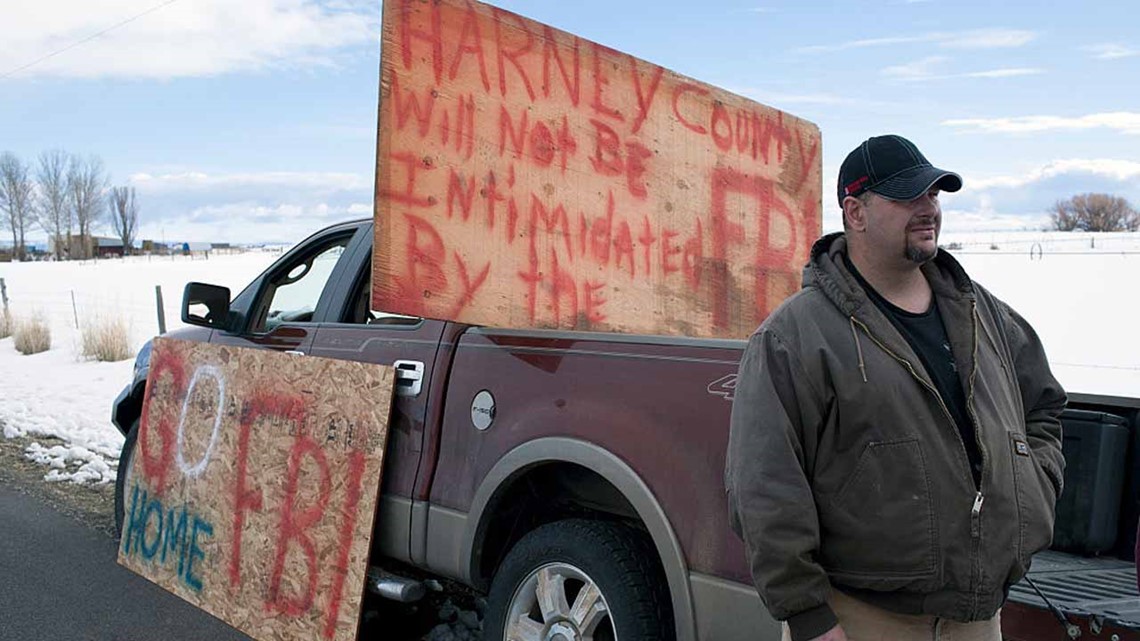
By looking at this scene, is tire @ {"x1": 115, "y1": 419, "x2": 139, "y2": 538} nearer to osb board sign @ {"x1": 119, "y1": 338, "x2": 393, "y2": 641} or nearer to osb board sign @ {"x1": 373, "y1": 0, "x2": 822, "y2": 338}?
osb board sign @ {"x1": 119, "y1": 338, "x2": 393, "y2": 641}

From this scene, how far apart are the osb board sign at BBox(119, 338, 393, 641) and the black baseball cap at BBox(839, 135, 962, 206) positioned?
230 centimetres

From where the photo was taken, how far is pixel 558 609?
3484 mm

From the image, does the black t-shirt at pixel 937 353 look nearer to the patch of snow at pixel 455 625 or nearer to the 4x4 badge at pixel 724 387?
the 4x4 badge at pixel 724 387

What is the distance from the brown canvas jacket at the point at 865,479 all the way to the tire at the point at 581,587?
109 centimetres

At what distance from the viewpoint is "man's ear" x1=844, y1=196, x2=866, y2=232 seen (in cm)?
236

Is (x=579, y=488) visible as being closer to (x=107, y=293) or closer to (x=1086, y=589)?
(x=1086, y=589)

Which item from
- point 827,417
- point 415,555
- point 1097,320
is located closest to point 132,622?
point 415,555

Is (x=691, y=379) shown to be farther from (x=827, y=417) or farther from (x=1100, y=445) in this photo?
(x=1100, y=445)

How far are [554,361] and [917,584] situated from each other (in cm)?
168

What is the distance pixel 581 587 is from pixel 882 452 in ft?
5.27

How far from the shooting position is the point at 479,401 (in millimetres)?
3883

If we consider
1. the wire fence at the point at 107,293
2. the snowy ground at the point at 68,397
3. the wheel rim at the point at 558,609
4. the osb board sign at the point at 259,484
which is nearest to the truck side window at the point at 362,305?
the osb board sign at the point at 259,484

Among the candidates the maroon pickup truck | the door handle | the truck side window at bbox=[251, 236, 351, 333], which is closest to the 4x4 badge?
the maroon pickup truck

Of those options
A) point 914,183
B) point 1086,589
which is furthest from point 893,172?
point 1086,589
